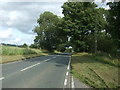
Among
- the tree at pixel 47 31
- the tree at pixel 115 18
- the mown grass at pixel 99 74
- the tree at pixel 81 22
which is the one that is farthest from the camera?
the tree at pixel 47 31

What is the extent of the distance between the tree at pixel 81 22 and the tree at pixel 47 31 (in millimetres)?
24072

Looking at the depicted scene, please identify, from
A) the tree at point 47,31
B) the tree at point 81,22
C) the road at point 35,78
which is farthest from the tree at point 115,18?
the tree at point 47,31

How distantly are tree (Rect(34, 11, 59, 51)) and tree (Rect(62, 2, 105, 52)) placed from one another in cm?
2407

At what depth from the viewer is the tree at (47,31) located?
3307 inches

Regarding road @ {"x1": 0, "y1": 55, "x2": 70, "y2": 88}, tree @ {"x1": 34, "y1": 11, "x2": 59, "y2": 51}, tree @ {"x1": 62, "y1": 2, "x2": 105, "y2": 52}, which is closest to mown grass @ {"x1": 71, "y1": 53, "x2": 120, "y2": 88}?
road @ {"x1": 0, "y1": 55, "x2": 70, "y2": 88}

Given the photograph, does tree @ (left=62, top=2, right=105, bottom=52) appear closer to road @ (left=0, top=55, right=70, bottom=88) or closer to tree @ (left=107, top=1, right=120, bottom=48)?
tree @ (left=107, top=1, right=120, bottom=48)

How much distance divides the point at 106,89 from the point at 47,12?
81169 mm

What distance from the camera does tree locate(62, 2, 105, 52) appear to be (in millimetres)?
56125

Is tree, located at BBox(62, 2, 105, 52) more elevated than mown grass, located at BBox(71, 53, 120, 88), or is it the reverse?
tree, located at BBox(62, 2, 105, 52)

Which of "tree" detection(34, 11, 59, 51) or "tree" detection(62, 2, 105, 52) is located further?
"tree" detection(34, 11, 59, 51)

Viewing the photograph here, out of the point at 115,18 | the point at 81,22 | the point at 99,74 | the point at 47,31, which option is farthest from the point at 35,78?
the point at 47,31

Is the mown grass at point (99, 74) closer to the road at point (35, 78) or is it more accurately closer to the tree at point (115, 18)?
the road at point (35, 78)

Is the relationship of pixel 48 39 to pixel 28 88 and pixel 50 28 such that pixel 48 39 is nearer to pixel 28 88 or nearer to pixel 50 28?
pixel 50 28

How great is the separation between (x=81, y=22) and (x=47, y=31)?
29.0 m
